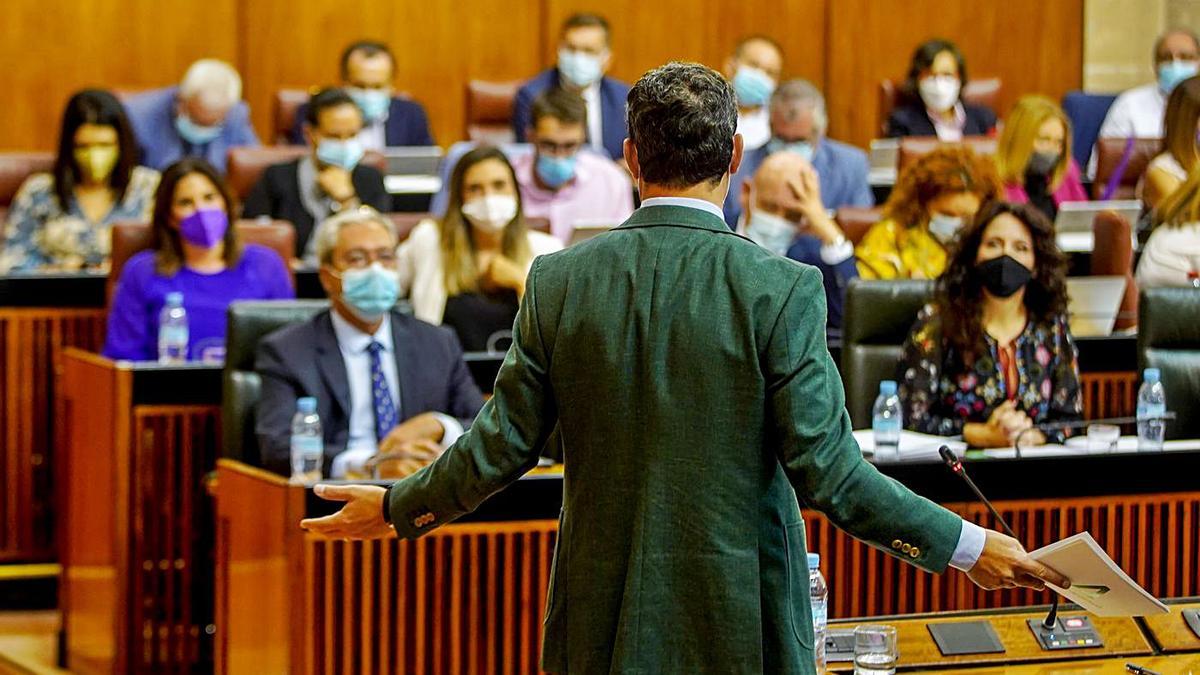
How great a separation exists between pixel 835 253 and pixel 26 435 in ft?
7.92

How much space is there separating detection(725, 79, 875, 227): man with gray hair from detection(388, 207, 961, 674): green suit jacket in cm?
479

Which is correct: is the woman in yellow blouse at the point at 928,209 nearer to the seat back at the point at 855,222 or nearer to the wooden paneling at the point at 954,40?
the seat back at the point at 855,222

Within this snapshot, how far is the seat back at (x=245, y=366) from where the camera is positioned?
14.7ft

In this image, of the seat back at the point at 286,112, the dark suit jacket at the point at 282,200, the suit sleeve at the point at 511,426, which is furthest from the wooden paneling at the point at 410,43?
the suit sleeve at the point at 511,426

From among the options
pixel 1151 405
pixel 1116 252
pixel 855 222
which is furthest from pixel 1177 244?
pixel 1151 405

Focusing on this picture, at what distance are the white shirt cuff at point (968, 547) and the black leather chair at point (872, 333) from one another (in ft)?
7.35

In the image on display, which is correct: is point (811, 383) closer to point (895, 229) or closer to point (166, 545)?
point (166, 545)

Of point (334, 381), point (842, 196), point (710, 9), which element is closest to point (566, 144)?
point (842, 196)

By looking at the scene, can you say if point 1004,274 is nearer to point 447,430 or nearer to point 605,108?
point 447,430

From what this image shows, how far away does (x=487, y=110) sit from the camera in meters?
9.03

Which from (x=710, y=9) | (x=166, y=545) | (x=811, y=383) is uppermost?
(x=710, y=9)

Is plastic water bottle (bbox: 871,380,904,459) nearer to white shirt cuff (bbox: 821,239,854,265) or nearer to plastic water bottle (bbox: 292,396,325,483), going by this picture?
plastic water bottle (bbox: 292,396,325,483)

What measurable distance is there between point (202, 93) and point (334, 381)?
3.58 metres

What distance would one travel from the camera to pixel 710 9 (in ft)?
33.9
